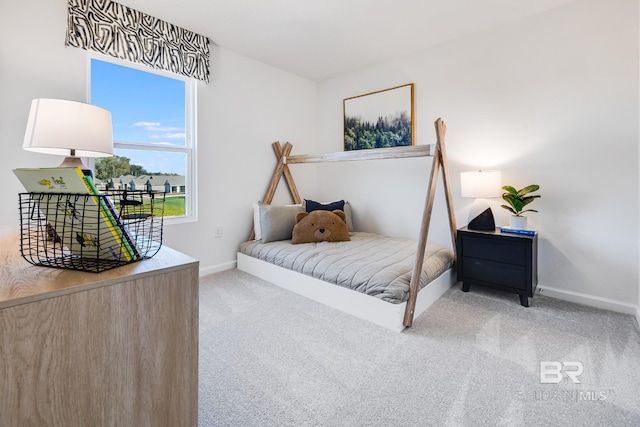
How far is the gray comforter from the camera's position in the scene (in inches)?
84.8

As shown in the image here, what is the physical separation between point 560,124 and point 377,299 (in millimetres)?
2091

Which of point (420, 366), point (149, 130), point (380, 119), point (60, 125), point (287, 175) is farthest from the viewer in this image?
point (287, 175)

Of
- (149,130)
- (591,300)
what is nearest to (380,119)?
(149,130)

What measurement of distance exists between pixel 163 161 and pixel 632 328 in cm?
390

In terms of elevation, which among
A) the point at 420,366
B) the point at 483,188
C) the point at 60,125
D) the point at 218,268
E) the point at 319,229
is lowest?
the point at 420,366

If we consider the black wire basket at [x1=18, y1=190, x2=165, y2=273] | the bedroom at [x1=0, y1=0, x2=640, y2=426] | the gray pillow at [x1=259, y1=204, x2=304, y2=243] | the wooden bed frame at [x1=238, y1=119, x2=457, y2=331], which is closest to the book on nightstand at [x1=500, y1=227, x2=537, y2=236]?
the bedroom at [x1=0, y1=0, x2=640, y2=426]

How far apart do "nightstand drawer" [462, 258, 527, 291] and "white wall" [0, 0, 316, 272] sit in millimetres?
2284

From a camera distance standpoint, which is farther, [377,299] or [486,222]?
[486,222]

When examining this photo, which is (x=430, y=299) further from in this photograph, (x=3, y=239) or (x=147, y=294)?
(x=3, y=239)

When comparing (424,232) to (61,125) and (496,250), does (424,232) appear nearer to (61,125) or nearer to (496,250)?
(496,250)

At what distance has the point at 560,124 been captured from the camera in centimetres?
250

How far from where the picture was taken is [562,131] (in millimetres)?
2496

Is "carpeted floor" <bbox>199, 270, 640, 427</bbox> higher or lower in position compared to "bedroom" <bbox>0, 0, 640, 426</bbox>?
lower

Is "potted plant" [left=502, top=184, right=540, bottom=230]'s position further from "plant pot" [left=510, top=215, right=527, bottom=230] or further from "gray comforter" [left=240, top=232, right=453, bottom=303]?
"gray comforter" [left=240, top=232, right=453, bottom=303]
